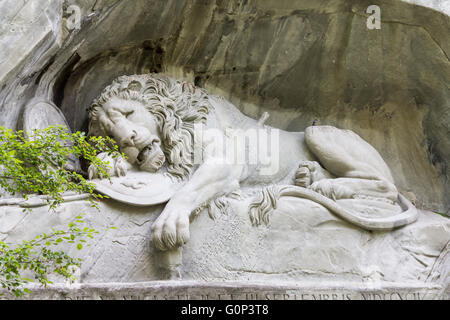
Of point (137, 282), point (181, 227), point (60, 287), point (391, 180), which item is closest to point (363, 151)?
point (391, 180)

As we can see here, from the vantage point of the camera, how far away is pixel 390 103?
21.3 feet

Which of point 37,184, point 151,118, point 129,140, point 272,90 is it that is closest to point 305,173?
point 272,90

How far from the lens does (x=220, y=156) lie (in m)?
5.53

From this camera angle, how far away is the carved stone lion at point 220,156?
17.7 ft

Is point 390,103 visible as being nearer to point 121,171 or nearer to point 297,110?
point 297,110

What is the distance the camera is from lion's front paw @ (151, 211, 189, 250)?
499 cm

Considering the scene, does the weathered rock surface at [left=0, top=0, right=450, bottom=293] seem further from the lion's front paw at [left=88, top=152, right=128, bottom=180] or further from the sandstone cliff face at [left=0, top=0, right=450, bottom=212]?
the lion's front paw at [left=88, top=152, right=128, bottom=180]

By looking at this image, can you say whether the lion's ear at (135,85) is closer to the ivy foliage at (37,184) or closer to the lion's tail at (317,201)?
the ivy foliage at (37,184)

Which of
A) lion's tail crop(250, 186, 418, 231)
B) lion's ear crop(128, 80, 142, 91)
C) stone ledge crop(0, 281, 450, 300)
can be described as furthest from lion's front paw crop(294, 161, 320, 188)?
→ lion's ear crop(128, 80, 142, 91)

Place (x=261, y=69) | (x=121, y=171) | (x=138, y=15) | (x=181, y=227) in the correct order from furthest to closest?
(x=261, y=69) < (x=138, y=15) < (x=121, y=171) < (x=181, y=227)

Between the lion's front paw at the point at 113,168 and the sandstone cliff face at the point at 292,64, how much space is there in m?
0.69

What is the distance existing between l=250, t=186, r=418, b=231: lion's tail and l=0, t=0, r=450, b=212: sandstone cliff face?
0.89m
